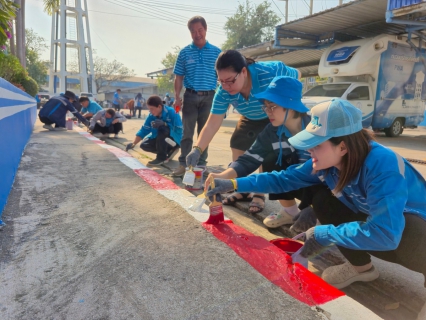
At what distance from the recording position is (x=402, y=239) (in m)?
1.51

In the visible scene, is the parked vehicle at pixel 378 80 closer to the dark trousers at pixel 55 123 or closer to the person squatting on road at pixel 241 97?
the person squatting on road at pixel 241 97

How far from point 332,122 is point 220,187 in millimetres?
812

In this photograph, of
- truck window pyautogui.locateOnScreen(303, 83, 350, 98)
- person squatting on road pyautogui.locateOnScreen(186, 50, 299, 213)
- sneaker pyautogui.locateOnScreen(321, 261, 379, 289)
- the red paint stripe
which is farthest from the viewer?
truck window pyautogui.locateOnScreen(303, 83, 350, 98)

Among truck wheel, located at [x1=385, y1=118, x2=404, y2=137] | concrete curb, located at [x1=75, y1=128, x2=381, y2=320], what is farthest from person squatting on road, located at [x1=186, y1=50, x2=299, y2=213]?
truck wheel, located at [x1=385, y1=118, x2=404, y2=137]

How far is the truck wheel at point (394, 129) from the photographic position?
35.0 ft

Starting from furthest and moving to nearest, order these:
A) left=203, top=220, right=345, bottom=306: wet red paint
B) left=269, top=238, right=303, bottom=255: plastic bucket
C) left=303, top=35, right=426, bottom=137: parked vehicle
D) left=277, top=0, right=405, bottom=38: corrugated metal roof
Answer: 1. left=303, top=35, right=426, bottom=137: parked vehicle
2. left=277, top=0, right=405, bottom=38: corrugated metal roof
3. left=269, top=238, right=303, bottom=255: plastic bucket
4. left=203, top=220, right=345, bottom=306: wet red paint

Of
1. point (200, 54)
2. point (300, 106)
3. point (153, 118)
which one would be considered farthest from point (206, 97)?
point (300, 106)

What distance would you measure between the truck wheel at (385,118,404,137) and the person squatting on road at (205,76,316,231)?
378 inches

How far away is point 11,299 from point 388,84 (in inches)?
434

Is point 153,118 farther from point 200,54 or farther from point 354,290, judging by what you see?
point 354,290

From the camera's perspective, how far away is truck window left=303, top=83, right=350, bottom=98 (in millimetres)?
9859

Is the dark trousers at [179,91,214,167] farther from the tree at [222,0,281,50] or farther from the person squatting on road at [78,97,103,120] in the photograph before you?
the tree at [222,0,281,50]

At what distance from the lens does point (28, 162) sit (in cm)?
415

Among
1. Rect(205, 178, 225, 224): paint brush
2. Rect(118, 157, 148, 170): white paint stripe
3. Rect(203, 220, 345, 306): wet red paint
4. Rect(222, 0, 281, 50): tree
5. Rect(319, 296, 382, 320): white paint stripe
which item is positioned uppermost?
Rect(222, 0, 281, 50): tree
